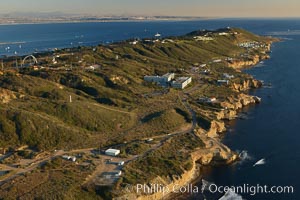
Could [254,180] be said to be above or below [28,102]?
below

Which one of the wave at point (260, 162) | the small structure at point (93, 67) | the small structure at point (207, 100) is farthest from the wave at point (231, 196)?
the small structure at point (93, 67)

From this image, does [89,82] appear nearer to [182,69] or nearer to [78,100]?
[78,100]

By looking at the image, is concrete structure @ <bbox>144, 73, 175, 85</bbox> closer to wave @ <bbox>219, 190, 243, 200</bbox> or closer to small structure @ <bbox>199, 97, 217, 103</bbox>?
small structure @ <bbox>199, 97, 217, 103</bbox>

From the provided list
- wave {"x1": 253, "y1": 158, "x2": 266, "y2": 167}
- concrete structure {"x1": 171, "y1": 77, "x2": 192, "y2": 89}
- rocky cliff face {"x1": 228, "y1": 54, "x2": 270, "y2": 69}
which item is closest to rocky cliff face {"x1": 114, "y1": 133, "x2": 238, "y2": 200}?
wave {"x1": 253, "y1": 158, "x2": 266, "y2": 167}

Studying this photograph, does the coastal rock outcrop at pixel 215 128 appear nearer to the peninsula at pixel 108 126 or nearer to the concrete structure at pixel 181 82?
the peninsula at pixel 108 126

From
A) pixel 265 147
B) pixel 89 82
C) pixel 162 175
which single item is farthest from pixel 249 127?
pixel 89 82

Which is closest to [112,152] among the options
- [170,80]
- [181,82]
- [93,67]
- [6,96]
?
[6,96]
